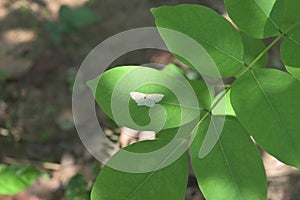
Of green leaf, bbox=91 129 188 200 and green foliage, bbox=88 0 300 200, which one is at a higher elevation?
green foliage, bbox=88 0 300 200

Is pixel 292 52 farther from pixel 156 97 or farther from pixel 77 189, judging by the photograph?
pixel 77 189

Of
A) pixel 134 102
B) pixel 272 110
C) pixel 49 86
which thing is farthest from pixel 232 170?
pixel 49 86

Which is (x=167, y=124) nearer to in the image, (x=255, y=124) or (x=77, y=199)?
(x=255, y=124)

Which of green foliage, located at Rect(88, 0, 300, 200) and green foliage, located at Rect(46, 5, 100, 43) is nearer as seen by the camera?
green foliage, located at Rect(88, 0, 300, 200)

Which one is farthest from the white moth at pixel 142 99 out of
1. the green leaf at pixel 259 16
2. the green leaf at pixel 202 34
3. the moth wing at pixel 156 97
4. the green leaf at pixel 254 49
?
the green leaf at pixel 254 49

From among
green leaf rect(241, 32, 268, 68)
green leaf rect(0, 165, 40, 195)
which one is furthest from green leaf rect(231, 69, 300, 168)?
green leaf rect(0, 165, 40, 195)

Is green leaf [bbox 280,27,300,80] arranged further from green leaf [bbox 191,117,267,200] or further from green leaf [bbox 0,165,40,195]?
green leaf [bbox 0,165,40,195]

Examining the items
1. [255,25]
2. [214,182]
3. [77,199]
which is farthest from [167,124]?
[77,199]

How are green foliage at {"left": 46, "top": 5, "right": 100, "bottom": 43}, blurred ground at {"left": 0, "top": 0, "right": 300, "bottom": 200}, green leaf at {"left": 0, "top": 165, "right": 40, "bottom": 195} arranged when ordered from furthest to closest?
green foliage at {"left": 46, "top": 5, "right": 100, "bottom": 43} < blurred ground at {"left": 0, "top": 0, "right": 300, "bottom": 200} < green leaf at {"left": 0, "top": 165, "right": 40, "bottom": 195}
